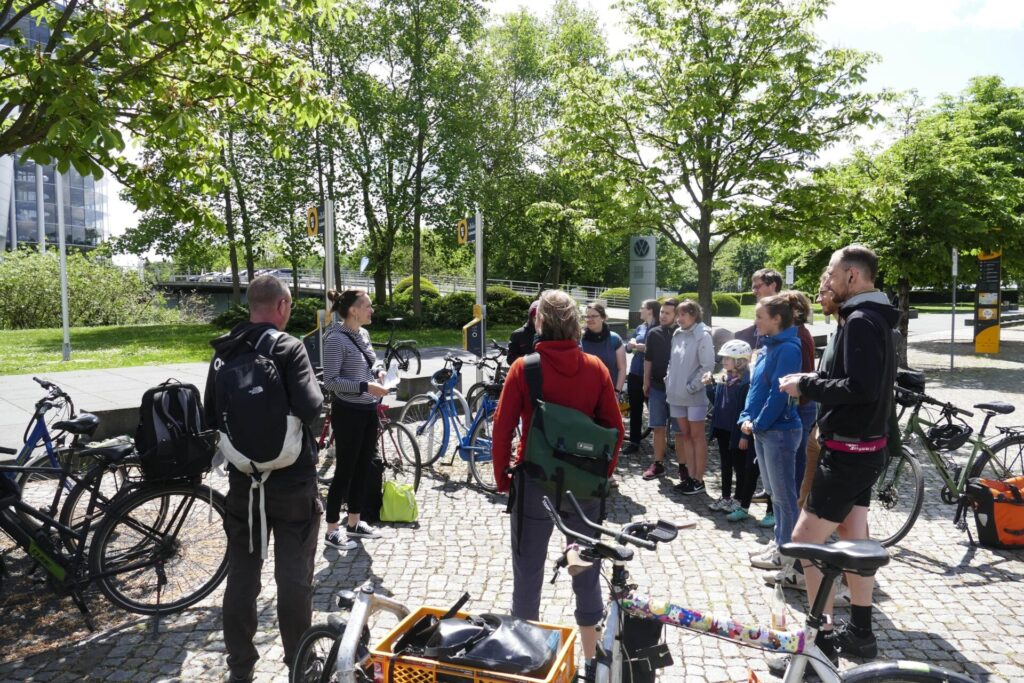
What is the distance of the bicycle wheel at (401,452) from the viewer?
647cm

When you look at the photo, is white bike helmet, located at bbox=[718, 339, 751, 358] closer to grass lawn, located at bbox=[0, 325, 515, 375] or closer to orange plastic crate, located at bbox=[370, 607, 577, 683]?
orange plastic crate, located at bbox=[370, 607, 577, 683]

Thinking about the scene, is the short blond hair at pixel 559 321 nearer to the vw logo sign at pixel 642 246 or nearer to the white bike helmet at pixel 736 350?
the white bike helmet at pixel 736 350

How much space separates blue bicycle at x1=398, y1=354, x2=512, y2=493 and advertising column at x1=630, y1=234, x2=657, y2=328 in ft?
39.0

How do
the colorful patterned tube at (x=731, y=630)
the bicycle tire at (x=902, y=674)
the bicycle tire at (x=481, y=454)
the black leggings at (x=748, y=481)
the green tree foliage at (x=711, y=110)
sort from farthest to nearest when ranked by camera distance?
the green tree foliage at (x=711, y=110)
the bicycle tire at (x=481, y=454)
the black leggings at (x=748, y=481)
the colorful patterned tube at (x=731, y=630)
the bicycle tire at (x=902, y=674)

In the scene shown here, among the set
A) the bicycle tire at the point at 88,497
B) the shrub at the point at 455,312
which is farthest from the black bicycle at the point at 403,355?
the shrub at the point at 455,312

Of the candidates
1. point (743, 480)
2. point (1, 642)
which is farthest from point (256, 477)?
point (743, 480)

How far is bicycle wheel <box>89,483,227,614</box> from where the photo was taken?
405 cm

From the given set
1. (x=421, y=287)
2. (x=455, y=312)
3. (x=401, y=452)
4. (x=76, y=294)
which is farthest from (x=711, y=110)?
(x=76, y=294)

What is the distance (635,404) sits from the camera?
329 inches

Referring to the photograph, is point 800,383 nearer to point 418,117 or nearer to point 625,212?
point 625,212

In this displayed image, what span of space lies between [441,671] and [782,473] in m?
3.18

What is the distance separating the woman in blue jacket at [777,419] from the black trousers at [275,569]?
110 inches

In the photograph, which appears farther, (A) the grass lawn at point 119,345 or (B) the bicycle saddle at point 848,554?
(A) the grass lawn at point 119,345

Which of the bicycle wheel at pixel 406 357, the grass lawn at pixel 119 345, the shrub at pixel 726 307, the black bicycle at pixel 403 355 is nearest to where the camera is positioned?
the black bicycle at pixel 403 355
